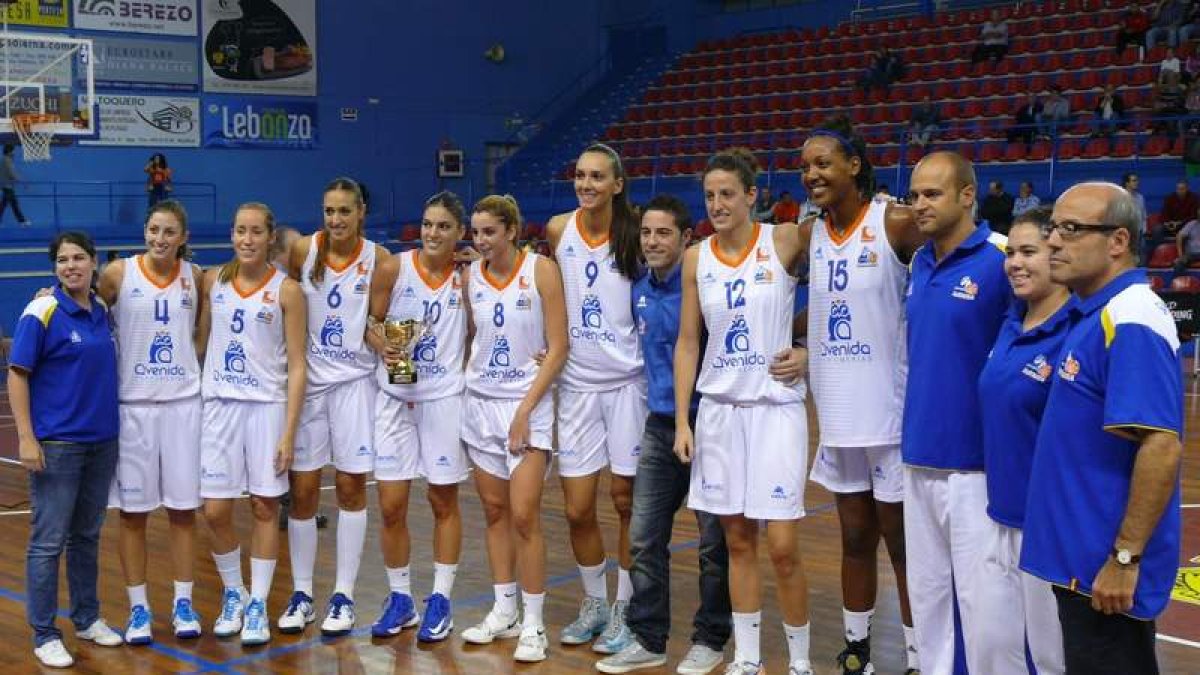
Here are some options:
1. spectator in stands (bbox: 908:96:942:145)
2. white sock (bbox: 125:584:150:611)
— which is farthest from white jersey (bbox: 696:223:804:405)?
spectator in stands (bbox: 908:96:942:145)

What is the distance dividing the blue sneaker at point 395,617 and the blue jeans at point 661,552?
42.4 inches

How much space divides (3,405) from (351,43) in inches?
505

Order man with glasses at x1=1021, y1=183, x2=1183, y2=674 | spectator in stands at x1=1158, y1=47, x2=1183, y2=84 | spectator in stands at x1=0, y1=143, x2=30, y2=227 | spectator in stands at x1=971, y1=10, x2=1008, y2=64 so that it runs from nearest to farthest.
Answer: man with glasses at x1=1021, y1=183, x2=1183, y2=674
spectator in stands at x1=1158, y1=47, x2=1183, y2=84
spectator in stands at x1=0, y1=143, x2=30, y2=227
spectator in stands at x1=971, y1=10, x2=1008, y2=64

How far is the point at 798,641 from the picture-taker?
16.6 ft

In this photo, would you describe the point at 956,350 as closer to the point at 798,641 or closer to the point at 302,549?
the point at 798,641

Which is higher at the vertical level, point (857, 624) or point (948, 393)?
point (948, 393)

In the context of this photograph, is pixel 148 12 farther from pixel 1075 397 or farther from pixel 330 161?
pixel 1075 397

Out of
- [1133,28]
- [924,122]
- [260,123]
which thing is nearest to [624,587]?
[924,122]

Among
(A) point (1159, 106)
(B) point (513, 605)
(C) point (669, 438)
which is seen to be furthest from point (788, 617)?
(A) point (1159, 106)

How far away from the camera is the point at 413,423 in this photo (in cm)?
592

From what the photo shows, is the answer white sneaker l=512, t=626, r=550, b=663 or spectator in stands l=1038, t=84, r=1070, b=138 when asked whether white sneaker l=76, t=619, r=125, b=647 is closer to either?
white sneaker l=512, t=626, r=550, b=663

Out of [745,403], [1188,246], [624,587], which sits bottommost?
[624,587]

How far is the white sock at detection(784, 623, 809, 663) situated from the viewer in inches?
199

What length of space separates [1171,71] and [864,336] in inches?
592
